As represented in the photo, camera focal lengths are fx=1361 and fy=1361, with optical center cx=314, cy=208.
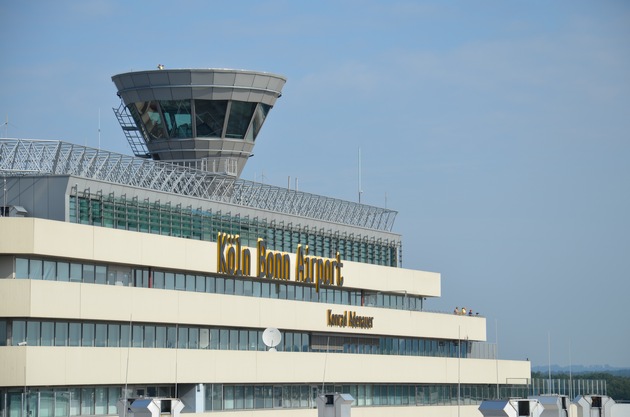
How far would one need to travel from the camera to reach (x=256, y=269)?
315 ft

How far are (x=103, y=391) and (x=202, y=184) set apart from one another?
807 inches

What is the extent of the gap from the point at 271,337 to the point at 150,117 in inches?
759

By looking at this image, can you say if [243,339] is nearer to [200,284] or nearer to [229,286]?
[229,286]

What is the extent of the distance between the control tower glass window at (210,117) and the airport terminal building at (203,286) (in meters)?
0.12

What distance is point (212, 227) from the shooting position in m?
93.3

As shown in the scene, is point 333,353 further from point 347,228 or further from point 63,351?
point 63,351

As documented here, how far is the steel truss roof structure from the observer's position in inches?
3219

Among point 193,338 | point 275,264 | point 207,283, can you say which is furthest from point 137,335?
point 275,264

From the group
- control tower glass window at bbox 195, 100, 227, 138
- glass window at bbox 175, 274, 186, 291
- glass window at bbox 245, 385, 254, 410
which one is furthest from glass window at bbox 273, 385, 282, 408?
control tower glass window at bbox 195, 100, 227, 138

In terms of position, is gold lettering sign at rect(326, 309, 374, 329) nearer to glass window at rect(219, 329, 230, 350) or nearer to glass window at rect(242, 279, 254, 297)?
glass window at rect(242, 279, 254, 297)

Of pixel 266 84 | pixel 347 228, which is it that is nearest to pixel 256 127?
pixel 266 84

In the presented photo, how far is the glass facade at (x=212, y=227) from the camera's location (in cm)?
8267

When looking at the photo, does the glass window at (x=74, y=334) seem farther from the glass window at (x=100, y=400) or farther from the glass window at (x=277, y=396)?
the glass window at (x=277, y=396)

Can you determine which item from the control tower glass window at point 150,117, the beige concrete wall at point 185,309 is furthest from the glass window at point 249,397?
the control tower glass window at point 150,117
